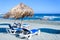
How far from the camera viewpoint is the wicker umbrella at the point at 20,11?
1408 cm

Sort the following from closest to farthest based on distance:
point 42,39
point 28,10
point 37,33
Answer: point 42,39 → point 37,33 → point 28,10

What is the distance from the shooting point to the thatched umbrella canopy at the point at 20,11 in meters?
14.1

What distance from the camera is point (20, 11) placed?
14055 millimetres

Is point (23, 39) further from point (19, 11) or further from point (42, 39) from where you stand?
point (19, 11)

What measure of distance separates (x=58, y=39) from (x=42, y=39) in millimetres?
1140

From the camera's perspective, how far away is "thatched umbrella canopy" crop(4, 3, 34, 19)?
1408 cm

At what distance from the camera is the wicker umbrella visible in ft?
46.2

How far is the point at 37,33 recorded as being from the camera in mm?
13289

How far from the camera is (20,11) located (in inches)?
553

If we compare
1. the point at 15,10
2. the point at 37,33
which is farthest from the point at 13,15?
the point at 37,33

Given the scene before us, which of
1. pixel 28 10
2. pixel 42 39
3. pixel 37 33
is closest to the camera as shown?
pixel 42 39

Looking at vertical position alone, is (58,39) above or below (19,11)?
below

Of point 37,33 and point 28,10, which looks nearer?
point 37,33

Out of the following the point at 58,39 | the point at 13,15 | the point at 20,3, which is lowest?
the point at 58,39
